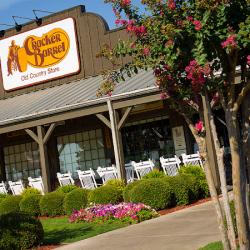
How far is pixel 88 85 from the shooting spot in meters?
19.0

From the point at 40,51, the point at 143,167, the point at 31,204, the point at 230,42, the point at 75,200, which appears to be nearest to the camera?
the point at 230,42

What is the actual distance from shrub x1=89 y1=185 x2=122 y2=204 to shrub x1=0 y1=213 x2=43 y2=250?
3968 millimetres

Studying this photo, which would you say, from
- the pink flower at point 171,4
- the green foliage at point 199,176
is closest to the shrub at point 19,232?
the green foliage at point 199,176

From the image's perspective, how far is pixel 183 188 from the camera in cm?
1276

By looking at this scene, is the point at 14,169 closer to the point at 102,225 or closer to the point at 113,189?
the point at 113,189

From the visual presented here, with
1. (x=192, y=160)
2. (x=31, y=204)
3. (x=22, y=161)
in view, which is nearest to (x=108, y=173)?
(x=31, y=204)

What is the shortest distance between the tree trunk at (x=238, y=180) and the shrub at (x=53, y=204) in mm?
9652

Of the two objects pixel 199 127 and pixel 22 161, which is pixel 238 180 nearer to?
pixel 199 127

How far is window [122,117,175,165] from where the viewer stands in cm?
1830

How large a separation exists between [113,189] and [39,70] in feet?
30.2

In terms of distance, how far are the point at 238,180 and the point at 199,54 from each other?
4.16 feet

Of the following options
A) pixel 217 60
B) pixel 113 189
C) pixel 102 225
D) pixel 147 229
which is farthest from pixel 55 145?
pixel 217 60

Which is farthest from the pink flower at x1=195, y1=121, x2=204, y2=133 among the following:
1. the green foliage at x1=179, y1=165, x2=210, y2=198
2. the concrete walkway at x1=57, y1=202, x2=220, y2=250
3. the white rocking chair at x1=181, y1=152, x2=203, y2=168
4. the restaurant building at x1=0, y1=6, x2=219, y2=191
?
the white rocking chair at x1=181, y1=152, x2=203, y2=168

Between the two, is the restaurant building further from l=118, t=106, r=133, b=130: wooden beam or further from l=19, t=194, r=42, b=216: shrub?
l=19, t=194, r=42, b=216: shrub
